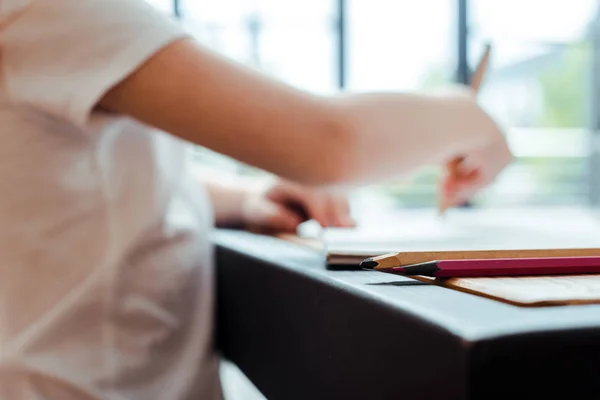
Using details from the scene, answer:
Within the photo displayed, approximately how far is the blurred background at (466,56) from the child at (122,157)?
2.43 meters

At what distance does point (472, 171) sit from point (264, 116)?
0.28 meters

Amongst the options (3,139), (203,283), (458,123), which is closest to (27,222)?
(3,139)

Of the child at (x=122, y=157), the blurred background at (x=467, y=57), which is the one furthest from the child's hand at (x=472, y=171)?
the blurred background at (x=467, y=57)

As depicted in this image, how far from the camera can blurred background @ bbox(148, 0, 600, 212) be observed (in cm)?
297

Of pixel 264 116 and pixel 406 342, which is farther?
pixel 264 116

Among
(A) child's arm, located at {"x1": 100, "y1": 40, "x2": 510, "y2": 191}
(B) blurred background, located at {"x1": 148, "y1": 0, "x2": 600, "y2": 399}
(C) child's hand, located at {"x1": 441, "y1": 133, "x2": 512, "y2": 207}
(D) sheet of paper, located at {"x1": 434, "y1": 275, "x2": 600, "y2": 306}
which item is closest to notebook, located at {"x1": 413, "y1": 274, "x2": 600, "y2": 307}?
(D) sheet of paper, located at {"x1": 434, "y1": 275, "x2": 600, "y2": 306}

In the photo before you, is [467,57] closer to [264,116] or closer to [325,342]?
[264,116]

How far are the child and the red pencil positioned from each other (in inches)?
6.1

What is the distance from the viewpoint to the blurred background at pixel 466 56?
2971 mm

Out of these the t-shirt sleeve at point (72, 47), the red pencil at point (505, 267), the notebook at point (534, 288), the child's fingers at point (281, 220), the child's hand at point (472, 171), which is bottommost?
the child's fingers at point (281, 220)

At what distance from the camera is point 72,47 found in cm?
39

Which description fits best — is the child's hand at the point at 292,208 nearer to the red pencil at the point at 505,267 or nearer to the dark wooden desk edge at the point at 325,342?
the dark wooden desk edge at the point at 325,342

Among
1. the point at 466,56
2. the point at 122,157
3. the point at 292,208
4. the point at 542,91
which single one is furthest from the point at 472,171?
the point at 542,91

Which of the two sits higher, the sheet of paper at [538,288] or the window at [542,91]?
the sheet of paper at [538,288]
